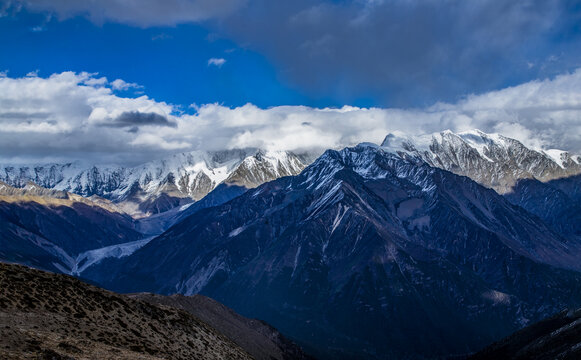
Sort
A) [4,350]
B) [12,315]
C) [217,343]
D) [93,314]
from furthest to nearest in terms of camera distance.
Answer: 1. [217,343]
2. [93,314]
3. [12,315]
4. [4,350]

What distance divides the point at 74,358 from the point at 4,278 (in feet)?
125

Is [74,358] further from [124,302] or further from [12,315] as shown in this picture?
[124,302]

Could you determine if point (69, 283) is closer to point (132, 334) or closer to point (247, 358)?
point (132, 334)

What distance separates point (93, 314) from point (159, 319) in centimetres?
3023

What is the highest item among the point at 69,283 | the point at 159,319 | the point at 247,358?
the point at 69,283

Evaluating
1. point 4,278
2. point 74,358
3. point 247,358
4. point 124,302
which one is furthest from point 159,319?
point 74,358

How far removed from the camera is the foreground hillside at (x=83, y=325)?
91.2 m

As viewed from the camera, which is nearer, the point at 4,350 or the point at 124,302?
the point at 4,350

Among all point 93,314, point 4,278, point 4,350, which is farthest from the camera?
point 93,314

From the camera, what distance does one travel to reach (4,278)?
11650 cm

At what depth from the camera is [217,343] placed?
170625 mm

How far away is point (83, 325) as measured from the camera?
385 ft

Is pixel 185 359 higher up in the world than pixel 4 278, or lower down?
lower down

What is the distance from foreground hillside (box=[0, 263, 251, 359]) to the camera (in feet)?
299
